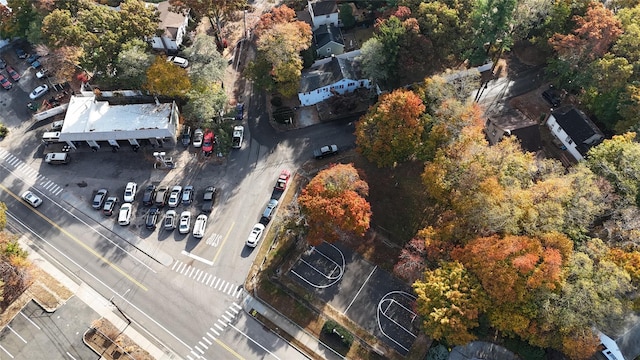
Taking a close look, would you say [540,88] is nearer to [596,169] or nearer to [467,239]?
[596,169]

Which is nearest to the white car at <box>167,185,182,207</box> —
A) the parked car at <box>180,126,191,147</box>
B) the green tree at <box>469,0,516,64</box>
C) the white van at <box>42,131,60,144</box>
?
the parked car at <box>180,126,191,147</box>

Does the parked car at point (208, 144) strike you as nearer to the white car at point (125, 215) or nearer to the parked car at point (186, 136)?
the parked car at point (186, 136)

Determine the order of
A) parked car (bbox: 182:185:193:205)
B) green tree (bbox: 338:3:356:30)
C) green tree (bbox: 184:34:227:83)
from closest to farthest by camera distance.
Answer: parked car (bbox: 182:185:193:205) < green tree (bbox: 184:34:227:83) < green tree (bbox: 338:3:356:30)

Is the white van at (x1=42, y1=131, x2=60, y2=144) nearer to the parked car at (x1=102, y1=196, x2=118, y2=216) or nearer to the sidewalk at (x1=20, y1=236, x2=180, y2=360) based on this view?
the parked car at (x1=102, y1=196, x2=118, y2=216)

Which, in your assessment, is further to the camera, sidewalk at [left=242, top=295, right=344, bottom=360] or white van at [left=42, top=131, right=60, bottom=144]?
white van at [left=42, top=131, right=60, bottom=144]

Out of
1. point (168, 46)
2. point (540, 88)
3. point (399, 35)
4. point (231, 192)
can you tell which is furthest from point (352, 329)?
point (168, 46)

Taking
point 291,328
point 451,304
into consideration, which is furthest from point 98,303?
point 451,304

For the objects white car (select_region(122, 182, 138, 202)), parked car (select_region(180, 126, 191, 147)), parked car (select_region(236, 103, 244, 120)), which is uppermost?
parked car (select_region(236, 103, 244, 120))
